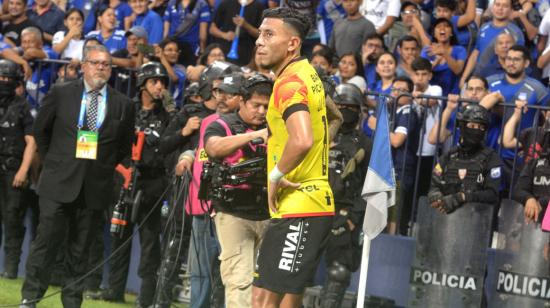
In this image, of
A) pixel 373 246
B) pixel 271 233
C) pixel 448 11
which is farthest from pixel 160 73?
pixel 271 233

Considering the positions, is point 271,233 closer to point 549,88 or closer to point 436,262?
point 436,262

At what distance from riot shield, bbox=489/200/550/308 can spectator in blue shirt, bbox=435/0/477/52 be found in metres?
3.87

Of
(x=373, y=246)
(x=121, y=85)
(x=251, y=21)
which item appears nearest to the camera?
(x=373, y=246)

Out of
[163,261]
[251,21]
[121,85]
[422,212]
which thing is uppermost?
[251,21]

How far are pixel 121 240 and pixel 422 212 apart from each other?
3.39 m

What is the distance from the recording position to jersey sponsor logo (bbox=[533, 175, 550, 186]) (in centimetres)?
1105

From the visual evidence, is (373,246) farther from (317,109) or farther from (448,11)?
(317,109)

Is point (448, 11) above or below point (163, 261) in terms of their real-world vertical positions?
above

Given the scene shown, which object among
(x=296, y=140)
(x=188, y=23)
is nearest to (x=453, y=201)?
(x=296, y=140)

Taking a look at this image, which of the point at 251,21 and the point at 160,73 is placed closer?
the point at 160,73

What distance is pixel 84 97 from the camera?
35.9ft

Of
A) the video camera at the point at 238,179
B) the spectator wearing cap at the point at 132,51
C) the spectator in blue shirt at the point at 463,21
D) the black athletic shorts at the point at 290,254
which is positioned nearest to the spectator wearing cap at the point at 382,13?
the spectator in blue shirt at the point at 463,21

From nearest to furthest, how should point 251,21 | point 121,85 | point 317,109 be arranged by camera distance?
point 317,109 → point 121,85 → point 251,21

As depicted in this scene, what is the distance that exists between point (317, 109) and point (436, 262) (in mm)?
4372
